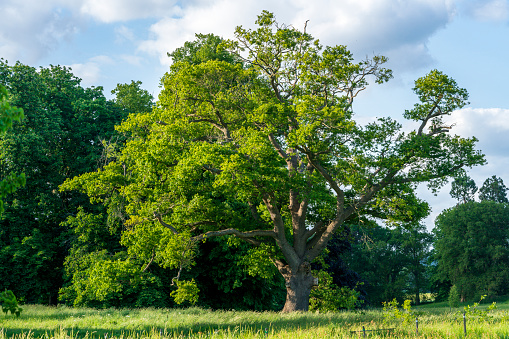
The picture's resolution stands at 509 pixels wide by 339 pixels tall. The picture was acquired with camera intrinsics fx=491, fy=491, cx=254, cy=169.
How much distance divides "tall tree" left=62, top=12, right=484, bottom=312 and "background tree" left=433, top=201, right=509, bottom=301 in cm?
3950

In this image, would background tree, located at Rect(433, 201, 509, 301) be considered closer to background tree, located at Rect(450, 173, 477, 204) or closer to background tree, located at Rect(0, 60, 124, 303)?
background tree, located at Rect(450, 173, 477, 204)

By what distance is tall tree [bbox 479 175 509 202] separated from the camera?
69.9 meters

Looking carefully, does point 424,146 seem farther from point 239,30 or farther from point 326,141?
point 239,30

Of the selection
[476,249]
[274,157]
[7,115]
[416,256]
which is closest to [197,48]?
[274,157]

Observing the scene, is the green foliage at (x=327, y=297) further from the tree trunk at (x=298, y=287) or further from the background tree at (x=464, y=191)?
the background tree at (x=464, y=191)

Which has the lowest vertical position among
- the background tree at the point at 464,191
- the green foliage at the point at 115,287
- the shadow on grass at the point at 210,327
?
the shadow on grass at the point at 210,327

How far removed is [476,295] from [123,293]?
44.3m

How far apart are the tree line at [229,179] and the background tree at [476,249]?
33.6m

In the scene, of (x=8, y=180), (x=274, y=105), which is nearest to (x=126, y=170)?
(x=274, y=105)

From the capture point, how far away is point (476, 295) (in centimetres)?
5600

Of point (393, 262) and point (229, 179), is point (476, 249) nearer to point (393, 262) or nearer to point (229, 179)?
point (393, 262)

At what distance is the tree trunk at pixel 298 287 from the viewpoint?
74.7 ft

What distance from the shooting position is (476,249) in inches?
2259

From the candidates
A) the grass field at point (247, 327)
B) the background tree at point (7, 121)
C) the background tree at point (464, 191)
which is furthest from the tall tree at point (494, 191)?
the background tree at point (7, 121)
